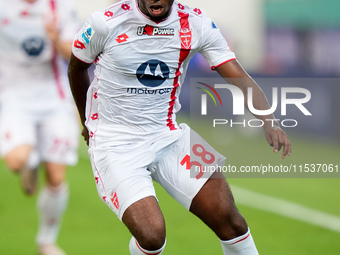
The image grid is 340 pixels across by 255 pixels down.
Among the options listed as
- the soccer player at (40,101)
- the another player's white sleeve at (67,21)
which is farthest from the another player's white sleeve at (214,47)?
the another player's white sleeve at (67,21)

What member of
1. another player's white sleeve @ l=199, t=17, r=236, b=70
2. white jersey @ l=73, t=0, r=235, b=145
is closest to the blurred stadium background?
white jersey @ l=73, t=0, r=235, b=145

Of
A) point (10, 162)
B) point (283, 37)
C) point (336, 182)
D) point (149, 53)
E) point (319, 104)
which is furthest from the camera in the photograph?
point (283, 37)

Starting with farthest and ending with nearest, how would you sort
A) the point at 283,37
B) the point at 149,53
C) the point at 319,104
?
the point at 283,37 < the point at 319,104 < the point at 149,53

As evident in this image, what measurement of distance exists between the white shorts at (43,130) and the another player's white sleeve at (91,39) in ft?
9.39

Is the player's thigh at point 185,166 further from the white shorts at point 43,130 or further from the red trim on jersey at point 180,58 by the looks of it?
the white shorts at point 43,130

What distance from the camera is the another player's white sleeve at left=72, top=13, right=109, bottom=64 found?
5402 mm

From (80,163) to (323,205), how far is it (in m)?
5.23

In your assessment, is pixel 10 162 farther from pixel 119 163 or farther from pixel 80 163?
pixel 80 163

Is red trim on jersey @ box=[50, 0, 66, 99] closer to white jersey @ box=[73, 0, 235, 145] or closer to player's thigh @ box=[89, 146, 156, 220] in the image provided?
white jersey @ box=[73, 0, 235, 145]

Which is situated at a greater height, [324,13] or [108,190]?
[108,190]

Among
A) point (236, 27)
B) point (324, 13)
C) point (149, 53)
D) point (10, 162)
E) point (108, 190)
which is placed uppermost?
point (149, 53)

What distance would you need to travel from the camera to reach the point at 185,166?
5777mm

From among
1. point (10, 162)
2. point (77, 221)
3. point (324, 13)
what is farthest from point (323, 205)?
point (324, 13)

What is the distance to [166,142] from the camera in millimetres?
5793
